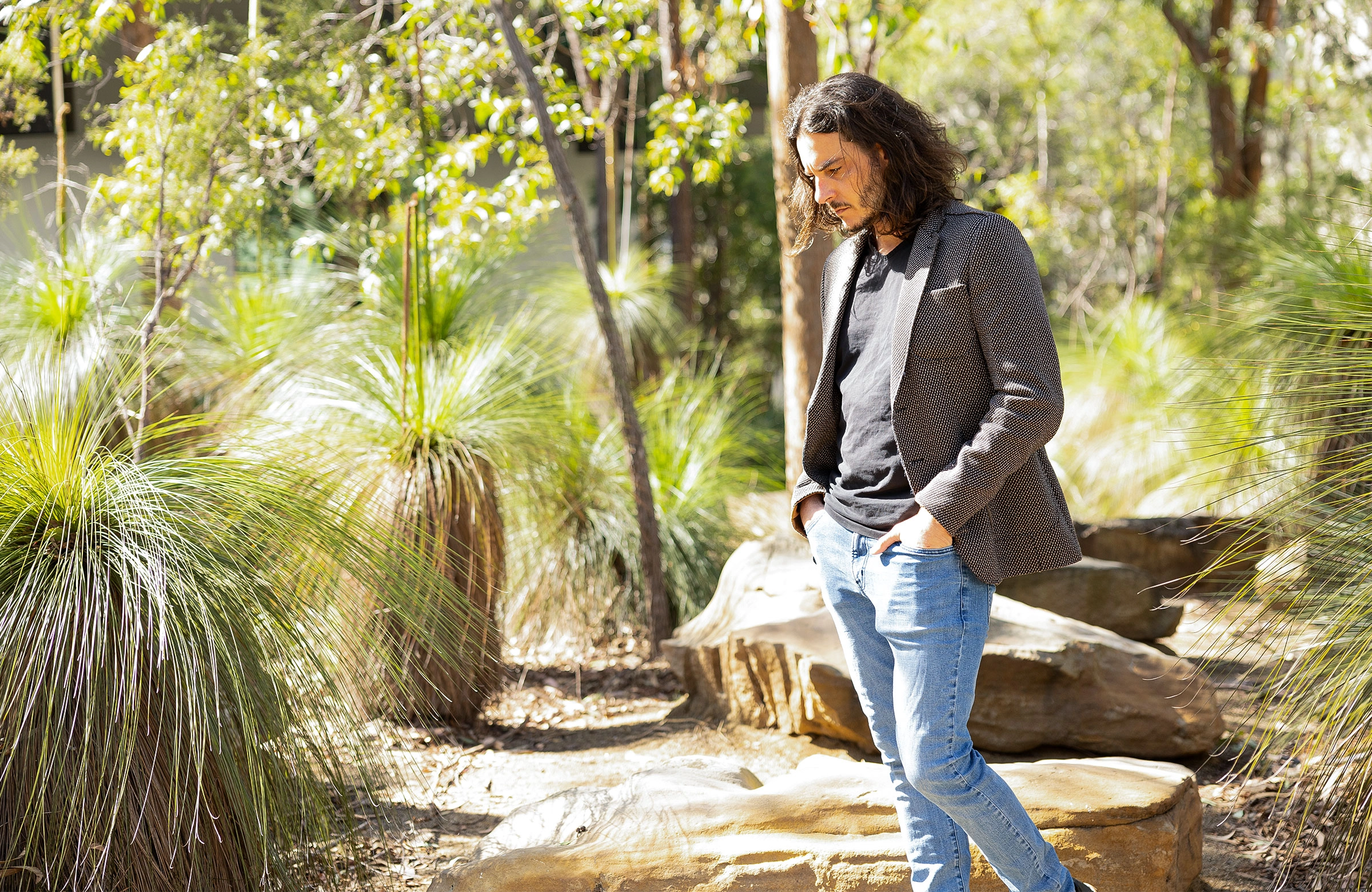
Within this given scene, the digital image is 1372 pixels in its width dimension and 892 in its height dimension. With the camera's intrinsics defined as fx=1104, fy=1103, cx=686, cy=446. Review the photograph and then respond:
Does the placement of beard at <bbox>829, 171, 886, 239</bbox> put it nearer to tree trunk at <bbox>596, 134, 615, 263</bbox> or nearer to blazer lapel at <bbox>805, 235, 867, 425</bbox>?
blazer lapel at <bbox>805, 235, 867, 425</bbox>

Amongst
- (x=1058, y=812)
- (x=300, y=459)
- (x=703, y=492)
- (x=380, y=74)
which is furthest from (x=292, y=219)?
(x=1058, y=812)

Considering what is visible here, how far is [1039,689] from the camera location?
3.25 metres

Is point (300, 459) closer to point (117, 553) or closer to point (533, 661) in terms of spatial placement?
point (117, 553)

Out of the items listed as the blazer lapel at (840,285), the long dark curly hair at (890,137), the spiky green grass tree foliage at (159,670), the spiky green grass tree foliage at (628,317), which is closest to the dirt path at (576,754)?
the spiky green grass tree foliage at (159,670)

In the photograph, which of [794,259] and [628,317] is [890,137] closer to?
[794,259]

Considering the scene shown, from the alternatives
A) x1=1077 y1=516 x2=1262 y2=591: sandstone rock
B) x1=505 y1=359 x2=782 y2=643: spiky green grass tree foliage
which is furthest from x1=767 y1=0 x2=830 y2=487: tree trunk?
x1=1077 y1=516 x2=1262 y2=591: sandstone rock

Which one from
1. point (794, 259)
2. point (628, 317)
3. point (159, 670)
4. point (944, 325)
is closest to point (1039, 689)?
point (944, 325)

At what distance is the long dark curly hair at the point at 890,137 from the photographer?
1.79m

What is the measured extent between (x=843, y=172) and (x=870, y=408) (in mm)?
393

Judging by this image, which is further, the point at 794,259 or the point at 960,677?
the point at 794,259

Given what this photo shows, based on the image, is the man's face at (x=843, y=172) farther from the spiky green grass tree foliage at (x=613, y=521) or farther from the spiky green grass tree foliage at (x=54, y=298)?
the spiky green grass tree foliage at (x=54, y=298)

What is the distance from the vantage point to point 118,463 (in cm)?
207

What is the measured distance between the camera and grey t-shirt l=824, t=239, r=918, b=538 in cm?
181

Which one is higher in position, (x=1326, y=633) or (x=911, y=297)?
(x=911, y=297)
